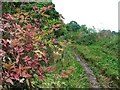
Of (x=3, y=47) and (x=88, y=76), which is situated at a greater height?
(x=3, y=47)

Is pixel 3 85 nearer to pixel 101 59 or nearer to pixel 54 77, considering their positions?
pixel 54 77

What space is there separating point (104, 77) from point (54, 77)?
2.49 meters

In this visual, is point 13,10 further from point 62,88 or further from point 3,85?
point 3,85

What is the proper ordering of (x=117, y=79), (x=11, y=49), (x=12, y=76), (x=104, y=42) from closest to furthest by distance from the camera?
(x=12, y=76) → (x=11, y=49) → (x=117, y=79) → (x=104, y=42)

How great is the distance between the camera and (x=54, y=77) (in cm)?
564

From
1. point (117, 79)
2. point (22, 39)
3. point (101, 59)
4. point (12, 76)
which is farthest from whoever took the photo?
point (101, 59)

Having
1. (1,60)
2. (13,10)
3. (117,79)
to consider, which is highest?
(13,10)

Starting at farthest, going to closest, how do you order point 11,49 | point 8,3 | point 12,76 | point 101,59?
point 101,59
point 8,3
point 11,49
point 12,76

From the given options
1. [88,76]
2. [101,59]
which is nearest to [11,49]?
[88,76]

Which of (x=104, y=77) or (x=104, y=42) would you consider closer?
(x=104, y=77)

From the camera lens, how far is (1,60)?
399cm

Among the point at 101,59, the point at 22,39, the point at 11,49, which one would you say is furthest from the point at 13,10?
the point at 101,59

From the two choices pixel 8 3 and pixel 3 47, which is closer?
pixel 3 47

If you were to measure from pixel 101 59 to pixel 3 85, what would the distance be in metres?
5.68
